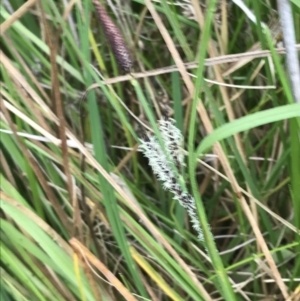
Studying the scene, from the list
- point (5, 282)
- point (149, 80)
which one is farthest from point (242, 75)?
point (5, 282)

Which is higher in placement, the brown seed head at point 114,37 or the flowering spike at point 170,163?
the brown seed head at point 114,37

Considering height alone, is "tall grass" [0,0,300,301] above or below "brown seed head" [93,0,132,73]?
below

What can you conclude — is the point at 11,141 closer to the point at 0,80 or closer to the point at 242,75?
the point at 0,80

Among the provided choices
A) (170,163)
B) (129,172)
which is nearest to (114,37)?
(170,163)

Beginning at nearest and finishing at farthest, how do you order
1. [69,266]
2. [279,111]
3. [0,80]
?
[279,111]
[69,266]
[0,80]

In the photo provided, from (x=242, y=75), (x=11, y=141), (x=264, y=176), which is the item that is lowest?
(x=264, y=176)

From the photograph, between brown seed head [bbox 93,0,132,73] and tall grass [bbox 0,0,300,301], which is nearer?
brown seed head [bbox 93,0,132,73]

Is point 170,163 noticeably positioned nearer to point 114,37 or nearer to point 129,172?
point 114,37

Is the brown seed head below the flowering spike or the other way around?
the other way around
